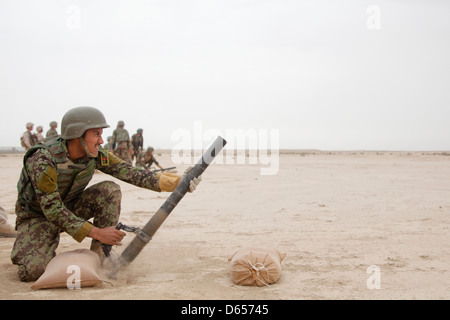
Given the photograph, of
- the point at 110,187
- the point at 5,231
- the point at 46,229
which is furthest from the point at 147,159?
the point at 46,229

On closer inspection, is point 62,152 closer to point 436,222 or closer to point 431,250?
point 431,250

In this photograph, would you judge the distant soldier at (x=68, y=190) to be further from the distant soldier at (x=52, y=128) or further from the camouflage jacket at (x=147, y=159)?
the camouflage jacket at (x=147, y=159)

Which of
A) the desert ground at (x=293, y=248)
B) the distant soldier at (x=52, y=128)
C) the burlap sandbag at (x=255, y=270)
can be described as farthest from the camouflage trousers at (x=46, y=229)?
the distant soldier at (x=52, y=128)

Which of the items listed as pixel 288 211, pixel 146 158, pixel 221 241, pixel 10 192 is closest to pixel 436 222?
pixel 288 211

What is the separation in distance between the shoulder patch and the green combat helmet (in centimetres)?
35

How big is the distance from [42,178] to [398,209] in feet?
18.6

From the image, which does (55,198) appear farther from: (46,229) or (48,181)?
(46,229)

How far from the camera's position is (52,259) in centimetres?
362

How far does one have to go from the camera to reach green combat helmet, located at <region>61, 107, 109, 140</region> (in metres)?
3.74

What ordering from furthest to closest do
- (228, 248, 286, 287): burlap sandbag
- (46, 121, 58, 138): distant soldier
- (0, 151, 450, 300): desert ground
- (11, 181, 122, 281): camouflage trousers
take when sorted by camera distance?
(46, 121, 58, 138): distant soldier
(11, 181, 122, 281): camouflage trousers
(228, 248, 286, 287): burlap sandbag
(0, 151, 450, 300): desert ground

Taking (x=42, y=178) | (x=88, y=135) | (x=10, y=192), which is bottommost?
(x=10, y=192)

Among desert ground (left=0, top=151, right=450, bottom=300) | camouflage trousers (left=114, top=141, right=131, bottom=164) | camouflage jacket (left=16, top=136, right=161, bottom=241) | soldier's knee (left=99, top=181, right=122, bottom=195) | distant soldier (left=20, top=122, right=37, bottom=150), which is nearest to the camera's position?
desert ground (left=0, top=151, right=450, bottom=300)

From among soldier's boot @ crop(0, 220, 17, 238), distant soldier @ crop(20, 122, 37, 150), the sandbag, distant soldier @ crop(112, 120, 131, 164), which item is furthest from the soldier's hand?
distant soldier @ crop(112, 120, 131, 164)

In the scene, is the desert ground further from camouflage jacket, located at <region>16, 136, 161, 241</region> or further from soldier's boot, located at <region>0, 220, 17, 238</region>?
camouflage jacket, located at <region>16, 136, 161, 241</region>
